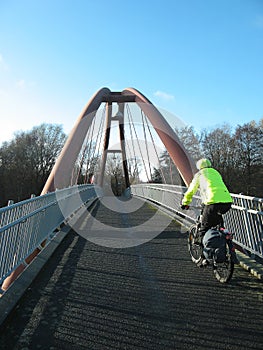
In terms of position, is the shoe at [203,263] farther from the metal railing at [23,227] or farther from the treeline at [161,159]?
the treeline at [161,159]

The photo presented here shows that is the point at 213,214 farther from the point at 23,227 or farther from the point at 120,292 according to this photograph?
the point at 23,227

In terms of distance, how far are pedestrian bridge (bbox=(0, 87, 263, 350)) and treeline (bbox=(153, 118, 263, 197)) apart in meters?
24.9

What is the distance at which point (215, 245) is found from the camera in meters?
3.85

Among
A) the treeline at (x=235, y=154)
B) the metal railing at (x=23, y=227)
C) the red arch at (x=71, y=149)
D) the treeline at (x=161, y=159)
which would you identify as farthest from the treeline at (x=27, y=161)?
the metal railing at (x=23, y=227)

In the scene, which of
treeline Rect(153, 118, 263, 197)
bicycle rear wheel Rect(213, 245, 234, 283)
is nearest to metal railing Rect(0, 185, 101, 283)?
bicycle rear wheel Rect(213, 245, 234, 283)

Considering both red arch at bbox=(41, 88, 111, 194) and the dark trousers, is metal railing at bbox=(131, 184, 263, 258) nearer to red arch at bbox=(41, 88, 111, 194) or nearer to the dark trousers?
the dark trousers

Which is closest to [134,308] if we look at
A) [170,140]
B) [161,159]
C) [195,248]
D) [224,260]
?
[224,260]

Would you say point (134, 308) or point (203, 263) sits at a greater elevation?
point (203, 263)

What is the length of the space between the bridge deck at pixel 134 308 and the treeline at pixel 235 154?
25.8m

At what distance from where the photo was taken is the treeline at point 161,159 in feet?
105

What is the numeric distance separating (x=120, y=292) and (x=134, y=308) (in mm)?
457

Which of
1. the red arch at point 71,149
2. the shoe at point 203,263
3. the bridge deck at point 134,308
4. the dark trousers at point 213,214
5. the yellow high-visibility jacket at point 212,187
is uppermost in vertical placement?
the red arch at point 71,149

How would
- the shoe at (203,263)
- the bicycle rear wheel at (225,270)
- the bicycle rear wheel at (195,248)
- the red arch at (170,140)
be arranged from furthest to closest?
the red arch at (170,140)
the bicycle rear wheel at (195,248)
the shoe at (203,263)
the bicycle rear wheel at (225,270)

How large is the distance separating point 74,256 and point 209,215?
2.33 metres
